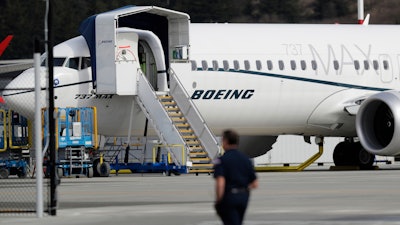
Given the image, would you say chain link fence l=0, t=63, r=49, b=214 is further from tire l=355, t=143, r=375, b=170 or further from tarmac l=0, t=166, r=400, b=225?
tire l=355, t=143, r=375, b=170

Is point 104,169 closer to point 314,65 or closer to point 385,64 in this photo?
point 314,65

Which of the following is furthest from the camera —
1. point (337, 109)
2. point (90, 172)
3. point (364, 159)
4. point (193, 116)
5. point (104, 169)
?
point (364, 159)

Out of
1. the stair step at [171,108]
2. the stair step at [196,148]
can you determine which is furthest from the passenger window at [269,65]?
the stair step at [196,148]

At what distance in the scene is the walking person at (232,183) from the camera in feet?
49.2

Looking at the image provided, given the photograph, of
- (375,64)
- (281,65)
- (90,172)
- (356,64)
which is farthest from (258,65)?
(90,172)

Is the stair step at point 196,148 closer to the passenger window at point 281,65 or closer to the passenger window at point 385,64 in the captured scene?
the passenger window at point 281,65

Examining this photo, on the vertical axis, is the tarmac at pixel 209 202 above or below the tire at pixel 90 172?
above

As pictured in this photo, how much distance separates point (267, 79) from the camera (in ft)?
123

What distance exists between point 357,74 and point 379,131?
215 cm

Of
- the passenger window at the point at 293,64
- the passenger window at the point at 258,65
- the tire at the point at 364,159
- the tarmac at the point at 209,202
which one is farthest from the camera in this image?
the tire at the point at 364,159

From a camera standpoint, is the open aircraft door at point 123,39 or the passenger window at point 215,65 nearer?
the open aircraft door at point 123,39

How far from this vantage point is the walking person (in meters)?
15.0

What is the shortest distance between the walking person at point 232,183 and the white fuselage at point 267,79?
66.8 ft

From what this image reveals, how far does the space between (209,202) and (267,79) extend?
1451 centimetres
